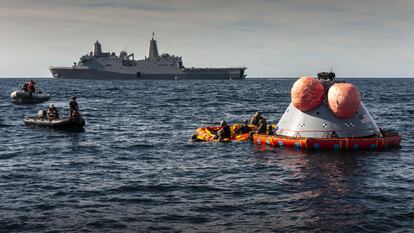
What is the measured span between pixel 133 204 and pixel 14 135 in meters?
19.5

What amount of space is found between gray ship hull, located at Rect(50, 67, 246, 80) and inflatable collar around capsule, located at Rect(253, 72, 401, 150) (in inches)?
6403

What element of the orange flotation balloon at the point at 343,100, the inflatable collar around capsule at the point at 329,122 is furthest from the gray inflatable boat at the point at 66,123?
the orange flotation balloon at the point at 343,100

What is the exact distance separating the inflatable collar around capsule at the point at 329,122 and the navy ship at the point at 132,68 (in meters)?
161

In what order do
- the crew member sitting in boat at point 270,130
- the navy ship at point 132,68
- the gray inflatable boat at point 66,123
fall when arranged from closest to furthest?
the crew member sitting in boat at point 270,130, the gray inflatable boat at point 66,123, the navy ship at point 132,68

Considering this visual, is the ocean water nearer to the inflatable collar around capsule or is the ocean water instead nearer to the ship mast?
the inflatable collar around capsule

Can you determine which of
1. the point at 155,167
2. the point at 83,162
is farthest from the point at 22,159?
the point at 155,167

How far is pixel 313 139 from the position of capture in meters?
24.0

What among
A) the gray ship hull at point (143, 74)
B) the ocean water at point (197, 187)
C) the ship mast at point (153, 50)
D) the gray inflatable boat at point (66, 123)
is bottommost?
the ocean water at point (197, 187)

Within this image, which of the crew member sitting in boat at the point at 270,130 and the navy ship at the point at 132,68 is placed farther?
the navy ship at the point at 132,68

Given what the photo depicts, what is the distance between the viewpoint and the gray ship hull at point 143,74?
185 meters

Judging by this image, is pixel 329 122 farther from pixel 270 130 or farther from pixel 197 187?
pixel 197 187

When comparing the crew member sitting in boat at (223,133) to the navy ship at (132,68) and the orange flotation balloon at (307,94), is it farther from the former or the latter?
the navy ship at (132,68)

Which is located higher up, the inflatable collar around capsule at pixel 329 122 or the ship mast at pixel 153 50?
the ship mast at pixel 153 50

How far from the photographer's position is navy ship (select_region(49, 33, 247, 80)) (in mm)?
181875
